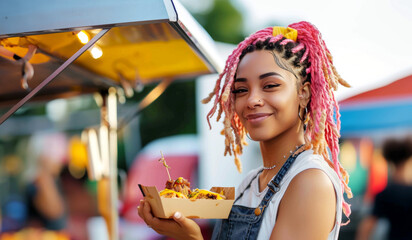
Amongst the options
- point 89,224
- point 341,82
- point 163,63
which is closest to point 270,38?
point 341,82

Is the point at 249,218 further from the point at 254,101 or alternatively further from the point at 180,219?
the point at 254,101

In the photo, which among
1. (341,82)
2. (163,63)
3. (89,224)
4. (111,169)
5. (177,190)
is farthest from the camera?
(89,224)

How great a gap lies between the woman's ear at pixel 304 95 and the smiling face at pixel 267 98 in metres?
0.02

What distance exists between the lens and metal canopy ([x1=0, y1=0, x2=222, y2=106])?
166cm

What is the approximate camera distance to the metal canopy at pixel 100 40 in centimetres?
166

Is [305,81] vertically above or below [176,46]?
below

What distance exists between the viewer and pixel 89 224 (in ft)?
20.1

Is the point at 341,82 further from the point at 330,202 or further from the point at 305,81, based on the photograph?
the point at 330,202

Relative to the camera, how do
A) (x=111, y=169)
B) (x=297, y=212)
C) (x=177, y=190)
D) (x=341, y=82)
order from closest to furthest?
(x=297, y=212) < (x=177, y=190) < (x=341, y=82) < (x=111, y=169)

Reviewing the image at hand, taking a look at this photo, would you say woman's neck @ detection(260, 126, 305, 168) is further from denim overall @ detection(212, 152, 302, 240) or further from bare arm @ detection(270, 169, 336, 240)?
bare arm @ detection(270, 169, 336, 240)

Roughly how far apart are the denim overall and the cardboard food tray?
2.9 inches

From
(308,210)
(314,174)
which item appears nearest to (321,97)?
Result: (314,174)

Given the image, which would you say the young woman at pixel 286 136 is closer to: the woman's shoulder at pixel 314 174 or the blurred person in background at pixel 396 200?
the woman's shoulder at pixel 314 174

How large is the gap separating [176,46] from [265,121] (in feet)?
3.80
